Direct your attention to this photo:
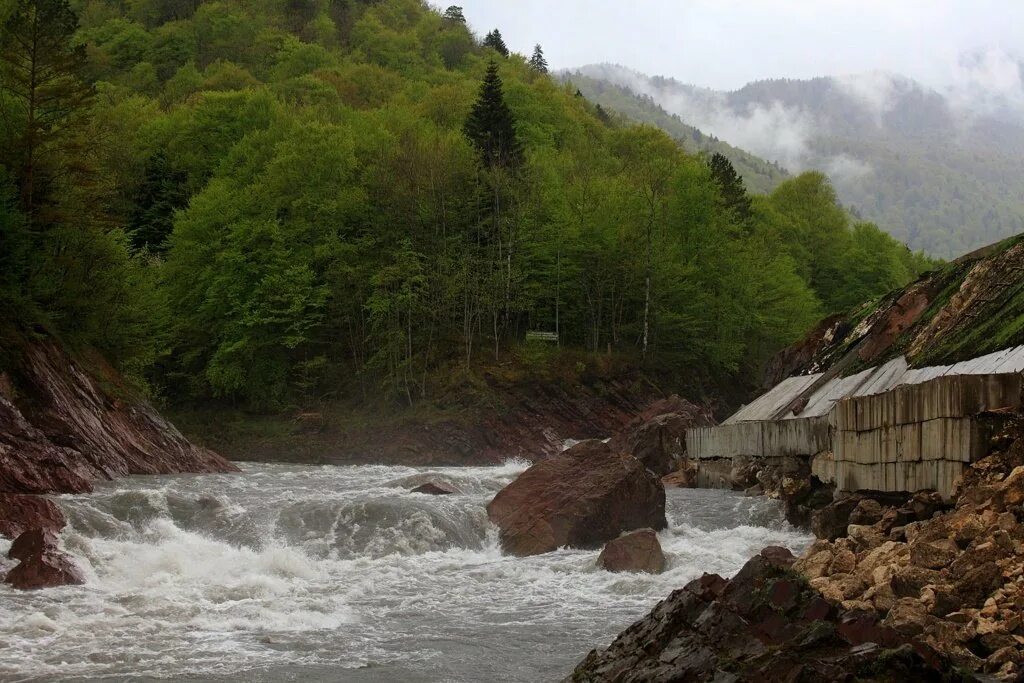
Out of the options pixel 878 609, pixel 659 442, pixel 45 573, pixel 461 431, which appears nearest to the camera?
pixel 878 609

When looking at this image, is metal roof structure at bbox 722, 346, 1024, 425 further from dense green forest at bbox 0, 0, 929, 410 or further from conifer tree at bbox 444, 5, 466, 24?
conifer tree at bbox 444, 5, 466, 24

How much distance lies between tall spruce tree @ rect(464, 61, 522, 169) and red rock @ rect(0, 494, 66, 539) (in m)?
48.5

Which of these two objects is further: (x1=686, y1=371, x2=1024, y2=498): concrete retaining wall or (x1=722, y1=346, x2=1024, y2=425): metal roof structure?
(x1=722, y1=346, x2=1024, y2=425): metal roof structure

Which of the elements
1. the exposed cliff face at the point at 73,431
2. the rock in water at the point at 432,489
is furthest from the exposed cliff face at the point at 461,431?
the rock in water at the point at 432,489

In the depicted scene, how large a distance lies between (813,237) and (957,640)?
80.0m

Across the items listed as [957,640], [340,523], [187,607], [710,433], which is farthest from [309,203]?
[957,640]

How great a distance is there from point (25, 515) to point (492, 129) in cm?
5281

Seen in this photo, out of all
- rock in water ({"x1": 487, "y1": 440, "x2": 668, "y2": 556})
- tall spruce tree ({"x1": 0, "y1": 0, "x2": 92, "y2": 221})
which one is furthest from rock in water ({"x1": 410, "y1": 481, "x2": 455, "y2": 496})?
tall spruce tree ({"x1": 0, "y1": 0, "x2": 92, "y2": 221})

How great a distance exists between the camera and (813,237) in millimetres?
89312

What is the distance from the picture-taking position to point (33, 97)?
3638 cm

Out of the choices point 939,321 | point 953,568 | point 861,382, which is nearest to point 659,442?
point 861,382

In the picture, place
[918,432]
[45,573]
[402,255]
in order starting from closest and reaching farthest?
[45,573]
[918,432]
[402,255]

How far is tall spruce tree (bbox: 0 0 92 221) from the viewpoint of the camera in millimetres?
35625

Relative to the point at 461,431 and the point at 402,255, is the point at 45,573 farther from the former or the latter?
the point at 402,255
